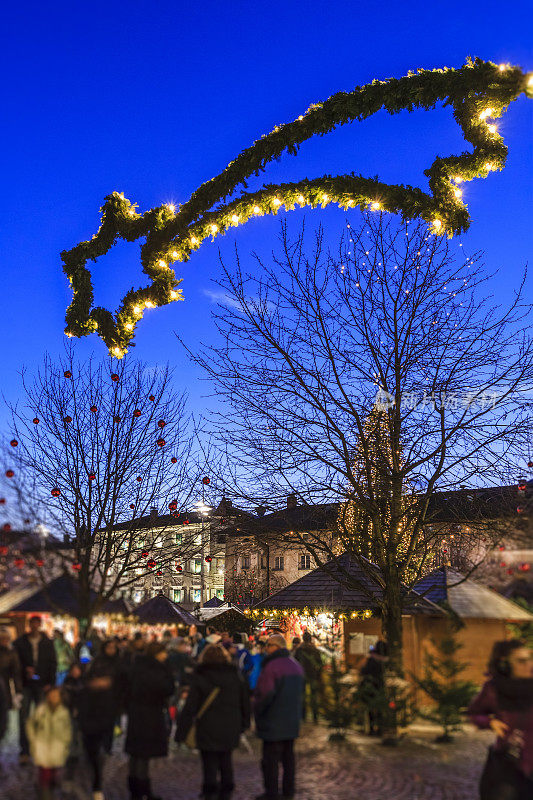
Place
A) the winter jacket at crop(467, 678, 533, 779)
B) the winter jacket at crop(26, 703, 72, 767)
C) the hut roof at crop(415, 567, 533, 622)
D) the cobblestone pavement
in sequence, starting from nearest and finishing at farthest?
1. the winter jacket at crop(467, 678, 533, 779)
2. the winter jacket at crop(26, 703, 72, 767)
3. the cobblestone pavement
4. the hut roof at crop(415, 567, 533, 622)

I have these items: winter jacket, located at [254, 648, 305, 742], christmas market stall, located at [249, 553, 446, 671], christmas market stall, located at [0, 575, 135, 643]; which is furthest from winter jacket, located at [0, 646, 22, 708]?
christmas market stall, located at [249, 553, 446, 671]

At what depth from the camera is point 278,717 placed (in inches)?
297

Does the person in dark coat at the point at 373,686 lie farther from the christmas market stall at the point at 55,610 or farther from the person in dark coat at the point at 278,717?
the christmas market stall at the point at 55,610

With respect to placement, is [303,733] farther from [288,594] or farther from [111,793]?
[288,594]

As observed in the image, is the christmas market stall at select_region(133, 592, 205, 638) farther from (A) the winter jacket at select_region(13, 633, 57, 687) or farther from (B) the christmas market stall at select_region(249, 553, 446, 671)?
(B) the christmas market stall at select_region(249, 553, 446, 671)

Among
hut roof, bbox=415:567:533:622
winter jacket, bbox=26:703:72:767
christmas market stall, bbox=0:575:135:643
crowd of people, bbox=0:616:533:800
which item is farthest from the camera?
hut roof, bbox=415:567:533:622

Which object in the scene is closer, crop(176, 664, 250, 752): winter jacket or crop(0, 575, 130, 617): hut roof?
crop(176, 664, 250, 752): winter jacket

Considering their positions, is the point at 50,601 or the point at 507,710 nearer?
the point at 507,710

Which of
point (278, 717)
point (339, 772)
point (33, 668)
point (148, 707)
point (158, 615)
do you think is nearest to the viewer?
point (148, 707)

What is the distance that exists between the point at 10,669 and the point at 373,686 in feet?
17.4

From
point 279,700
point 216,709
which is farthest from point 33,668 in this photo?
point 279,700

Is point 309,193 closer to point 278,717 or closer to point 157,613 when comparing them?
point 157,613

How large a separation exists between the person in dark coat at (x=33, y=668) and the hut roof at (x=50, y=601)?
1.01 ft

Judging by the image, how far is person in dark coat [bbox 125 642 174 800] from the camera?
7.09m
